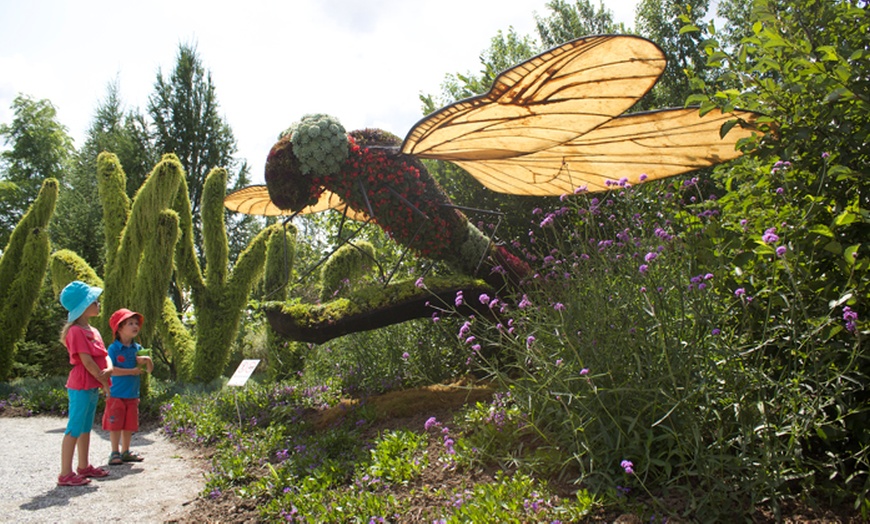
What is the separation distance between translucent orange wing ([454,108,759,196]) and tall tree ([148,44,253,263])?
2022 centimetres

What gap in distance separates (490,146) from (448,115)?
33.9 inches

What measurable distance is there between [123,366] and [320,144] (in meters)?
2.72

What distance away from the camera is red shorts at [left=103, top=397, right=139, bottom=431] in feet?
17.0

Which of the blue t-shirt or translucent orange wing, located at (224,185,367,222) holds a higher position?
translucent orange wing, located at (224,185,367,222)

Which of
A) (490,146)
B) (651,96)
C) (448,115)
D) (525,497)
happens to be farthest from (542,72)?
(651,96)

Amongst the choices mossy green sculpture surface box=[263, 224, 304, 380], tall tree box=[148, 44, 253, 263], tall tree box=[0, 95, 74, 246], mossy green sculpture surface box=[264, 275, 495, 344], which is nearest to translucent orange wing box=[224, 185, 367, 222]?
mossy green sculpture surface box=[264, 275, 495, 344]

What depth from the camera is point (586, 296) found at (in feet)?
11.6

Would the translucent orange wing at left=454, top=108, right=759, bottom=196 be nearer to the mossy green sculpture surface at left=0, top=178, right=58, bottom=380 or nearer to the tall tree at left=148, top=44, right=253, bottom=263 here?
the mossy green sculpture surface at left=0, top=178, right=58, bottom=380

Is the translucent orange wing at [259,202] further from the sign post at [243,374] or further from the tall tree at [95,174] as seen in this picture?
the tall tree at [95,174]

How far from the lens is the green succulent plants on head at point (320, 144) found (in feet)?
17.8

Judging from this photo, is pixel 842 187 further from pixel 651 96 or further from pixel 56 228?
pixel 56 228

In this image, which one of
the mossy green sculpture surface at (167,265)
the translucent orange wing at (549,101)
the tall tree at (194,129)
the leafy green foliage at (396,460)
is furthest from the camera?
the tall tree at (194,129)

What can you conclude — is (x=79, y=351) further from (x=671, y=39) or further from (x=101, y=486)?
(x=671, y=39)

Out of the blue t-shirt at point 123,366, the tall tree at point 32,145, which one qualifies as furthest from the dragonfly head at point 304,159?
the tall tree at point 32,145
